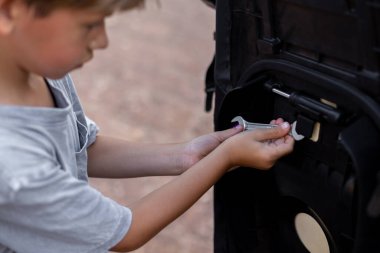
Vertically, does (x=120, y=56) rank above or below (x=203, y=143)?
below

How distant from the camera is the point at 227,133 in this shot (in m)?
1.22

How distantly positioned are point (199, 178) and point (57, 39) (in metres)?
0.37

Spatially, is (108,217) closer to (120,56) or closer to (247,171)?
(247,171)

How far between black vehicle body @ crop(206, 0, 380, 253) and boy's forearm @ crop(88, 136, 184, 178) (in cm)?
12

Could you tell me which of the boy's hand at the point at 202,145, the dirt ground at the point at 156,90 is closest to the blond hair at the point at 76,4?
the boy's hand at the point at 202,145

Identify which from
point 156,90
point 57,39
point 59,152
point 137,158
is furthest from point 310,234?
point 156,90

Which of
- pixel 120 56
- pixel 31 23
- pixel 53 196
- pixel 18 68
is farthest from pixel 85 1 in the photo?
pixel 120 56

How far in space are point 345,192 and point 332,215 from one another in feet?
0.28

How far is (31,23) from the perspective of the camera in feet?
2.96

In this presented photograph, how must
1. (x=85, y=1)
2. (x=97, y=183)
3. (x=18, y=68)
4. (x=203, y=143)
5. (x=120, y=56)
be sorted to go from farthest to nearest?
(x=120, y=56) → (x=97, y=183) → (x=203, y=143) → (x=18, y=68) → (x=85, y=1)

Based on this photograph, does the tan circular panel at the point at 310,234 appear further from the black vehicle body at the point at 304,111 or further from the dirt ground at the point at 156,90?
the dirt ground at the point at 156,90

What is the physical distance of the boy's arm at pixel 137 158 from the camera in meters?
1.30

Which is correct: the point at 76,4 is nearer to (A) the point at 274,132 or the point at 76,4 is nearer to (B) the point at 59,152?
(B) the point at 59,152

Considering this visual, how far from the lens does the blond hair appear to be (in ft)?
2.89
